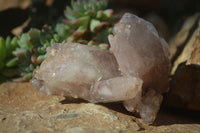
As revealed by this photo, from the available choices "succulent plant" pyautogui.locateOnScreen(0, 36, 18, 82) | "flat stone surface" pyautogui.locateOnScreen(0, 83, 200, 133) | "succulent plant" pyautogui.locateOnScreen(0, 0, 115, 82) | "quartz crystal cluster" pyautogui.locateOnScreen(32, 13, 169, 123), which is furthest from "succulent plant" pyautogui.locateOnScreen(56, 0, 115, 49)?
"flat stone surface" pyautogui.locateOnScreen(0, 83, 200, 133)

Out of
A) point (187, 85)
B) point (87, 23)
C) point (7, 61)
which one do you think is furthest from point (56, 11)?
point (187, 85)

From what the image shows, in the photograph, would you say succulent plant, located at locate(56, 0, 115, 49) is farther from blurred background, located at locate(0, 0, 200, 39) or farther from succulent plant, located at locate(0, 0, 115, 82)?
blurred background, located at locate(0, 0, 200, 39)

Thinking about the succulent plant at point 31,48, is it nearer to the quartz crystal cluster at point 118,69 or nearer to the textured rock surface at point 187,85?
the quartz crystal cluster at point 118,69

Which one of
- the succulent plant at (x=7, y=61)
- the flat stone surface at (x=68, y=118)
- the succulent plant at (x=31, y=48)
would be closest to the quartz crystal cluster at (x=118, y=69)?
the flat stone surface at (x=68, y=118)

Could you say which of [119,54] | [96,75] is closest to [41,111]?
[96,75]

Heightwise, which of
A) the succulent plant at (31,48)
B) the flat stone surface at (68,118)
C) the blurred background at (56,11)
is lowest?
the flat stone surface at (68,118)

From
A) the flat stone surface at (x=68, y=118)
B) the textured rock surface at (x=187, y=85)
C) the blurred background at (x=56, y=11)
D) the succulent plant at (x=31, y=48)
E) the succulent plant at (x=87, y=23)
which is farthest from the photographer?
the blurred background at (x=56, y=11)

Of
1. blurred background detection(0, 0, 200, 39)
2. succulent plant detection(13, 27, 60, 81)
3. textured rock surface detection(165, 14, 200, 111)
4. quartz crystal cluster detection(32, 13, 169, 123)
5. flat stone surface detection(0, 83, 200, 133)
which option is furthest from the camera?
blurred background detection(0, 0, 200, 39)

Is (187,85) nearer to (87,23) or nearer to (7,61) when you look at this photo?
(87,23)
